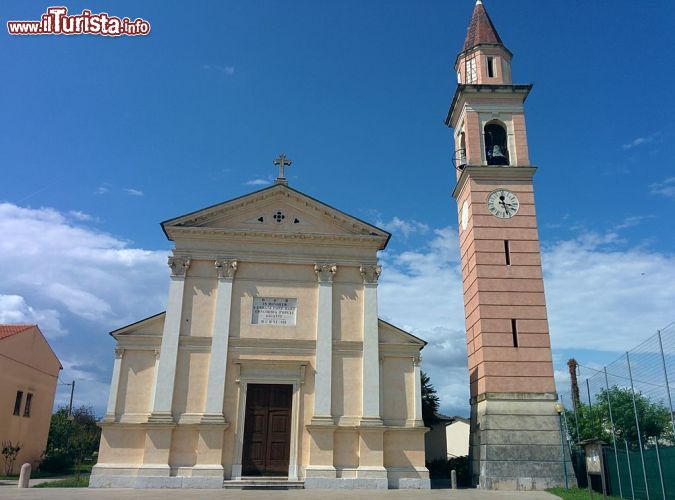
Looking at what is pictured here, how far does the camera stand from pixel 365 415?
20641 mm

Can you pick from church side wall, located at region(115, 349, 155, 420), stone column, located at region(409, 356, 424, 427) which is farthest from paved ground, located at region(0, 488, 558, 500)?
church side wall, located at region(115, 349, 155, 420)

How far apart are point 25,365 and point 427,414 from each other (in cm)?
2377

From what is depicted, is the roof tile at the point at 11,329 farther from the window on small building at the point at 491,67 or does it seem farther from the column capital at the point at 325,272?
the window on small building at the point at 491,67

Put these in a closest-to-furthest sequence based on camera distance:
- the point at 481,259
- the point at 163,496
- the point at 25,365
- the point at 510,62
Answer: the point at 163,496
the point at 481,259
the point at 510,62
the point at 25,365

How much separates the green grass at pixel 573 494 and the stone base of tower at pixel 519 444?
598 mm

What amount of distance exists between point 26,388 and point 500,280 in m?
27.8

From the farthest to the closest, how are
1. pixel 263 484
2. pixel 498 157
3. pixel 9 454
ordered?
pixel 9 454, pixel 498 157, pixel 263 484

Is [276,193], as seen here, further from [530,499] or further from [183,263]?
[530,499]

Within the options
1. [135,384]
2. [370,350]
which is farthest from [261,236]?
[135,384]

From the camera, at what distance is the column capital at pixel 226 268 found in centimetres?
2223

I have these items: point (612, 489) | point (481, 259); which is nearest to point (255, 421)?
point (481, 259)

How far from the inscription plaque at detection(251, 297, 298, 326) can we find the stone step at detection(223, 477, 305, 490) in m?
5.73

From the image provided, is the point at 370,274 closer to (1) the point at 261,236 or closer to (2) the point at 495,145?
(1) the point at 261,236

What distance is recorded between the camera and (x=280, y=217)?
23281 millimetres
